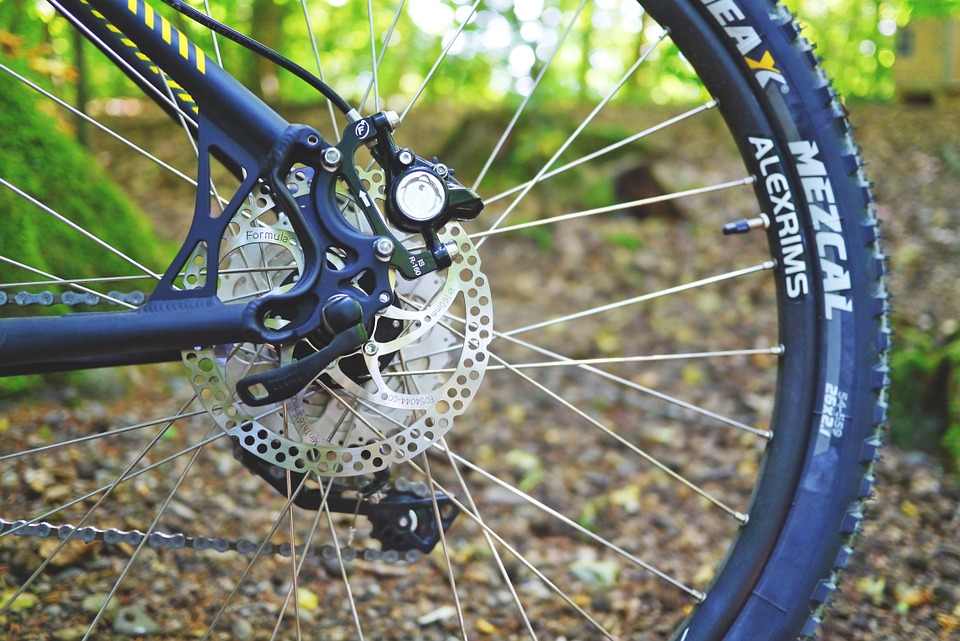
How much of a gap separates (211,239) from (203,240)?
0.01 metres

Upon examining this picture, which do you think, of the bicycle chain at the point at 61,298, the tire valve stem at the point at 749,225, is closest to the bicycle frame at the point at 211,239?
the bicycle chain at the point at 61,298

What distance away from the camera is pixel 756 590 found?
4.41ft

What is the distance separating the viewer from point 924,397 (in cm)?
238

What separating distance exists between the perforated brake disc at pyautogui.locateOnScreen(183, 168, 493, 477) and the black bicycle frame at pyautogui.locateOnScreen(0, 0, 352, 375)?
0.05 m

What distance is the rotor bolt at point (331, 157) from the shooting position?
123cm

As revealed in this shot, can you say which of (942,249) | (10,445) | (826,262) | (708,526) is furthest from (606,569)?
(942,249)

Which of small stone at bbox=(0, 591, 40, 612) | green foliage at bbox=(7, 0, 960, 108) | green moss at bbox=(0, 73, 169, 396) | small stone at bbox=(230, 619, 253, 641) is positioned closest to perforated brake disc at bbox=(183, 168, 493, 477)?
small stone at bbox=(230, 619, 253, 641)

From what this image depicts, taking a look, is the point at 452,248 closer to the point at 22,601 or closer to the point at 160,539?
the point at 160,539

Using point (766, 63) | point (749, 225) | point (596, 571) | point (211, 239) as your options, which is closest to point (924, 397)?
point (596, 571)

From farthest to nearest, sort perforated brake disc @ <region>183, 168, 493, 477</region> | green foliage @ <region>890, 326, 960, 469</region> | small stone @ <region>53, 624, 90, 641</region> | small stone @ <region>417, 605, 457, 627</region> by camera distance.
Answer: green foliage @ <region>890, 326, 960, 469</region> < small stone @ <region>417, 605, 457, 627</region> < small stone @ <region>53, 624, 90, 641</region> < perforated brake disc @ <region>183, 168, 493, 477</region>

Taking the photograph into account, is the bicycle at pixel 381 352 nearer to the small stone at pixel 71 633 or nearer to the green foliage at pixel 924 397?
the small stone at pixel 71 633

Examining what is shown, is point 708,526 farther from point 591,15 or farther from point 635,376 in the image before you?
point 591,15

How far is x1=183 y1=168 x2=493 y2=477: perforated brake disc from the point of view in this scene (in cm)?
128

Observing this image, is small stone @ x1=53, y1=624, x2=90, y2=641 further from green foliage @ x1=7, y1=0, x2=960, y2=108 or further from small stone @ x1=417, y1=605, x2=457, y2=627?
green foliage @ x1=7, y1=0, x2=960, y2=108
